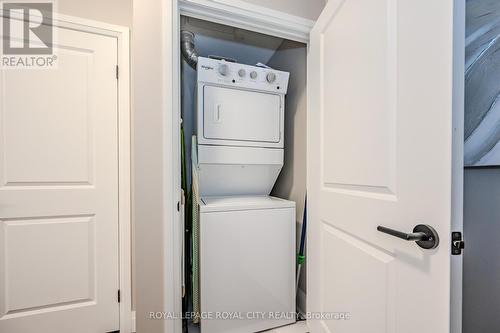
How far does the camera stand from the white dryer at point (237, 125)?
1604 millimetres

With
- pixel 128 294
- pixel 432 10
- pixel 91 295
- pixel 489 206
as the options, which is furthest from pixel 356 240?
pixel 91 295

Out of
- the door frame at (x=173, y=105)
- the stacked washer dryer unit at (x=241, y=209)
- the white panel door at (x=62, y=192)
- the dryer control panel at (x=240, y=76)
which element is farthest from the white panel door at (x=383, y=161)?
the white panel door at (x=62, y=192)

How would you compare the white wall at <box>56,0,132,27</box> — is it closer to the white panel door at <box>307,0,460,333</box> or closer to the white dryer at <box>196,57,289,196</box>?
the white dryer at <box>196,57,289,196</box>

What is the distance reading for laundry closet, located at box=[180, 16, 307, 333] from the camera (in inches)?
57.5

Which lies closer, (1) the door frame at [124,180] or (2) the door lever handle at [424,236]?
(2) the door lever handle at [424,236]

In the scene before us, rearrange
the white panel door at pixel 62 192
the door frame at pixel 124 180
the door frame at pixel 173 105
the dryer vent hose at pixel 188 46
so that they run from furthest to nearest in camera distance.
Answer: the dryer vent hose at pixel 188 46 < the door frame at pixel 124 180 < the white panel door at pixel 62 192 < the door frame at pixel 173 105

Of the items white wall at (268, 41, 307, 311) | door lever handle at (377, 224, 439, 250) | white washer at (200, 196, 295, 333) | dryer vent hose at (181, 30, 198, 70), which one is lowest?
white washer at (200, 196, 295, 333)

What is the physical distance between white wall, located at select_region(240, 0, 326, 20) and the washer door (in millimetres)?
550

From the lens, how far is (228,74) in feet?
5.36

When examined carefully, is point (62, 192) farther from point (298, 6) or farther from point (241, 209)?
point (298, 6)

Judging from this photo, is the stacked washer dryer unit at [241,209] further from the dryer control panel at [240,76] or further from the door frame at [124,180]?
the door frame at [124,180]

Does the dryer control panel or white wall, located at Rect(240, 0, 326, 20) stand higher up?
white wall, located at Rect(240, 0, 326, 20)

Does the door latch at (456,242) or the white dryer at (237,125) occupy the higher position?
the white dryer at (237,125)

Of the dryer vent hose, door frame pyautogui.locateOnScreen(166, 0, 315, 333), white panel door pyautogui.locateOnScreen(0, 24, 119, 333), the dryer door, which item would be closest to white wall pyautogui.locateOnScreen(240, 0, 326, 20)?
door frame pyautogui.locateOnScreen(166, 0, 315, 333)
